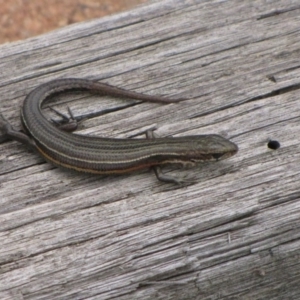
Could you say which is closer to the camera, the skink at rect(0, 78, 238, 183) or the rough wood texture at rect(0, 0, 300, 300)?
the rough wood texture at rect(0, 0, 300, 300)

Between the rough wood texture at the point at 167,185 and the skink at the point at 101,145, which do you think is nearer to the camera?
the rough wood texture at the point at 167,185

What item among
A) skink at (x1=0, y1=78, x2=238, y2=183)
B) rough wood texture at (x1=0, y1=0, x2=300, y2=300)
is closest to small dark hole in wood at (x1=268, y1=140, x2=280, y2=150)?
rough wood texture at (x1=0, y1=0, x2=300, y2=300)

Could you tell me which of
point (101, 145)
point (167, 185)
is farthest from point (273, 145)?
point (101, 145)

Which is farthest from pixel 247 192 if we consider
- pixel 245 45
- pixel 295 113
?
pixel 245 45

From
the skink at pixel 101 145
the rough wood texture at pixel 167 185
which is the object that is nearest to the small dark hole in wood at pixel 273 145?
the rough wood texture at pixel 167 185

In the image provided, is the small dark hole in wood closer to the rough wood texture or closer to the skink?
the rough wood texture

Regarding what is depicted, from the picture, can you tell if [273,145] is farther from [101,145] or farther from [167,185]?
[101,145]

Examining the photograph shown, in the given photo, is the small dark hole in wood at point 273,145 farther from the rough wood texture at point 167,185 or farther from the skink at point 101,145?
the skink at point 101,145
